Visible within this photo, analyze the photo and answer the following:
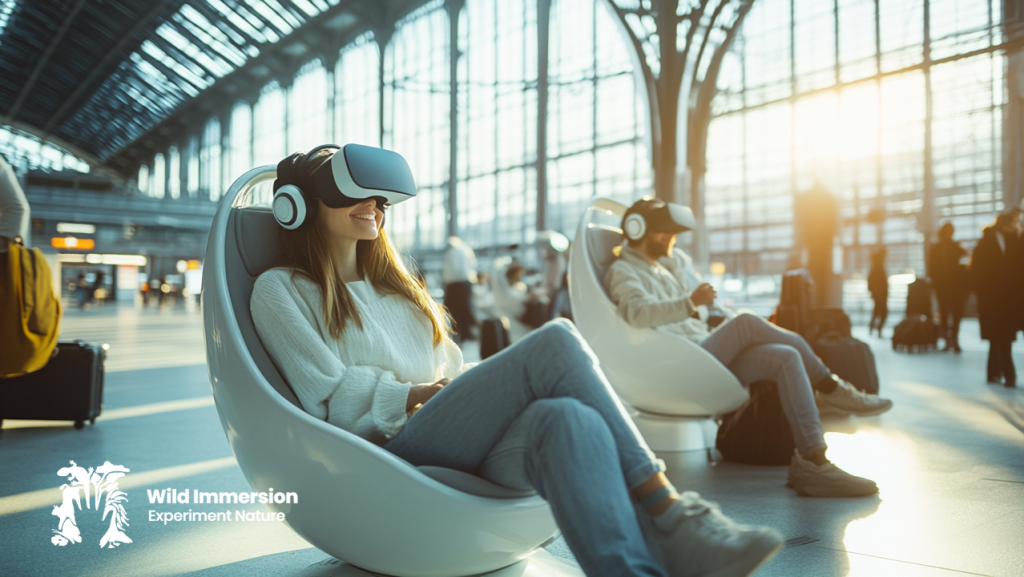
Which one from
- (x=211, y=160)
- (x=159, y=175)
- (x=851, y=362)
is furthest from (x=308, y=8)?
(x=159, y=175)

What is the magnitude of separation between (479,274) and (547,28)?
223 inches

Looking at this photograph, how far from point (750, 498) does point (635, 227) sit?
4.33 feet

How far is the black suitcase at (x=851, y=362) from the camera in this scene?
14.5ft

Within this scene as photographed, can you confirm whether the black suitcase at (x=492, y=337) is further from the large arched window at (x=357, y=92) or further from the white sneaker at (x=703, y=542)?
the large arched window at (x=357, y=92)

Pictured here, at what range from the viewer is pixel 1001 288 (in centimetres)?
548

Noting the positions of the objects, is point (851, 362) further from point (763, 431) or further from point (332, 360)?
point (332, 360)

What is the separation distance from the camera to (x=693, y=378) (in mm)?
3045

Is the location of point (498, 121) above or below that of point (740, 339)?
above

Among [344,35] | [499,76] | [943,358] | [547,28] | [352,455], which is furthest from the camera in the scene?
[344,35]

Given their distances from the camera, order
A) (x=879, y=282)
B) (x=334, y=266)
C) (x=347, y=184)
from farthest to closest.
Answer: (x=879, y=282), (x=334, y=266), (x=347, y=184)

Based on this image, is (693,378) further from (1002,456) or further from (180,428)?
(180,428)

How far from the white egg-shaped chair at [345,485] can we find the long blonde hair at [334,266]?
163mm

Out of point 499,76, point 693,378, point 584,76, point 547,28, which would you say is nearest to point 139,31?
point 499,76

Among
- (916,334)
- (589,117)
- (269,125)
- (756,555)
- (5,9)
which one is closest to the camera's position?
(756,555)
